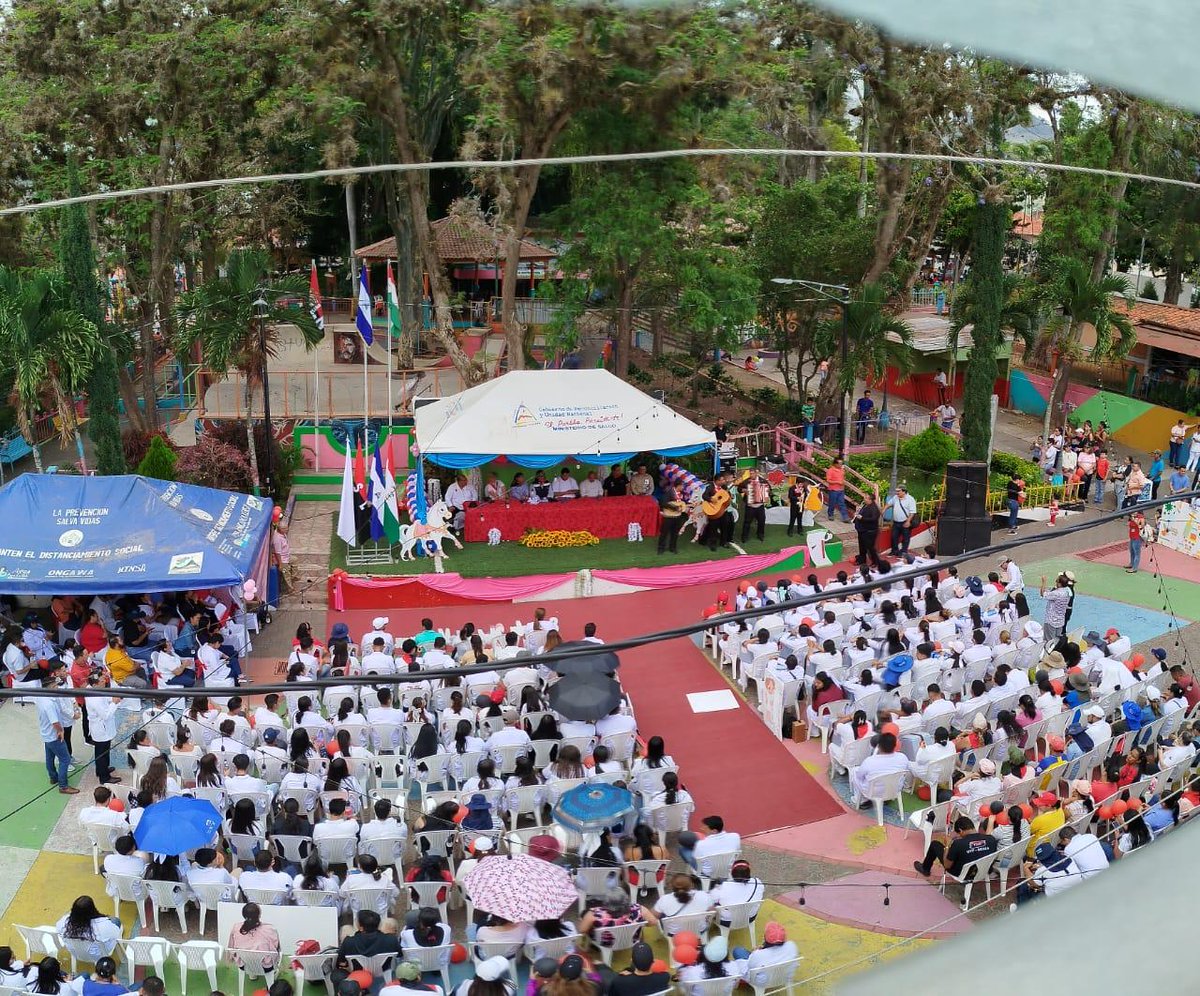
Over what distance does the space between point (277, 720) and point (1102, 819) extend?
22.8ft

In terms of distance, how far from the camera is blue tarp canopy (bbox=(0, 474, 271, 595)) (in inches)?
519

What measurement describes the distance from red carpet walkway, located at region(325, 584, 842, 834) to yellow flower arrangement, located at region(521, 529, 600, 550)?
5.28ft

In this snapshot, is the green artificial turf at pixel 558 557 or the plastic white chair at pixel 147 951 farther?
the green artificial turf at pixel 558 557

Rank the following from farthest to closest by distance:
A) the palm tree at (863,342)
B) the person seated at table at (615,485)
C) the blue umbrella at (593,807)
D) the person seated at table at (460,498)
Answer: the palm tree at (863,342), the person seated at table at (615,485), the person seated at table at (460,498), the blue umbrella at (593,807)

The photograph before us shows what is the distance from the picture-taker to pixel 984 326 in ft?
74.9

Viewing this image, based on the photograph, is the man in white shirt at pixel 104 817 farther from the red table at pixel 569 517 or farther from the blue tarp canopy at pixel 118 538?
the red table at pixel 569 517

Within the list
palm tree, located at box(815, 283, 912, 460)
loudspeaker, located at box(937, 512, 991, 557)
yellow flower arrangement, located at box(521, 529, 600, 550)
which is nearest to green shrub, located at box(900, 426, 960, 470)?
palm tree, located at box(815, 283, 912, 460)

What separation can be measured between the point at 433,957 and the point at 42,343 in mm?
12735

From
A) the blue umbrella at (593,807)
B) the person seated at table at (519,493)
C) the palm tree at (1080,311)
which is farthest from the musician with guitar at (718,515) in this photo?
the blue umbrella at (593,807)

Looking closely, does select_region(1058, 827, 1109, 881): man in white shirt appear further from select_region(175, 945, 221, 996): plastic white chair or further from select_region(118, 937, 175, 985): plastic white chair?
select_region(118, 937, 175, 985): plastic white chair

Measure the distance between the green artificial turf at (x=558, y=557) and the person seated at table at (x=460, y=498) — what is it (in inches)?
18.3

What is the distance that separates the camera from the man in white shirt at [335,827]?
9.42 metres

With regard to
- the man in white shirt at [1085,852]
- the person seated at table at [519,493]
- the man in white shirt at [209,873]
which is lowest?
the person seated at table at [519,493]

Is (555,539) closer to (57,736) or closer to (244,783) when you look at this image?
(57,736)
